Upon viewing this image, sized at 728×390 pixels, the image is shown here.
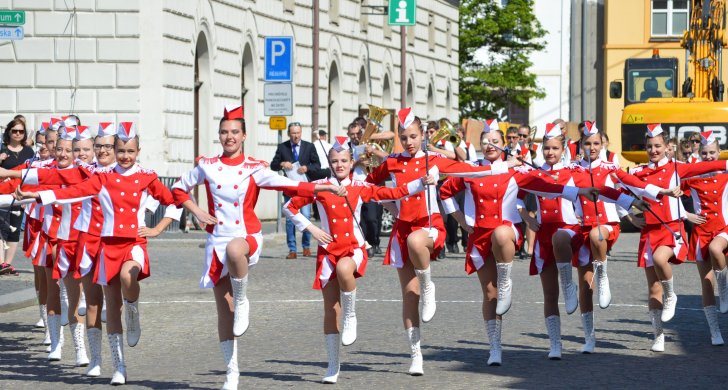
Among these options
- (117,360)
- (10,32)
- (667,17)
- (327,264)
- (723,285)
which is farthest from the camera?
(667,17)

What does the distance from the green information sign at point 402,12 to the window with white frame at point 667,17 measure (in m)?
24.7

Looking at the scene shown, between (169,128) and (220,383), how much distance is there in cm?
1966

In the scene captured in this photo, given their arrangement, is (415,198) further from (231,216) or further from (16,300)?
(16,300)

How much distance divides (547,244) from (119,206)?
11.4 feet

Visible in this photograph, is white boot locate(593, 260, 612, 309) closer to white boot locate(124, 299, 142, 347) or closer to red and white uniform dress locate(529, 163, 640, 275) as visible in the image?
red and white uniform dress locate(529, 163, 640, 275)

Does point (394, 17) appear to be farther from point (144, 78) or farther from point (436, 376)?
point (436, 376)

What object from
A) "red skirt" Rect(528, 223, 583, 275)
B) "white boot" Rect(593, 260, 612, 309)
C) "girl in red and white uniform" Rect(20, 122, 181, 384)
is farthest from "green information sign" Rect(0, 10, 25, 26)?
"red skirt" Rect(528, 223, 583, 275)

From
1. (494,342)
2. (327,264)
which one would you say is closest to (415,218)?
(327,264)

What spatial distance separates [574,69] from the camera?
6706cm

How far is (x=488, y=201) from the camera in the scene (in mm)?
12148

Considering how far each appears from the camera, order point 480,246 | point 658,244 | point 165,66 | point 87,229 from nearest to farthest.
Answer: point 87,229 → point 480,246 → point 658,244 → point 165,66

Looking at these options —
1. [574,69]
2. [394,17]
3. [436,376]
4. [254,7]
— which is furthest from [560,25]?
[436,376]

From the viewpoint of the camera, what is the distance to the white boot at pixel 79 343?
39.0 ft

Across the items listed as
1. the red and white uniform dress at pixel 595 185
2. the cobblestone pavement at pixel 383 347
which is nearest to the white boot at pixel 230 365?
the cobblestone pavement at pixel 383 347
